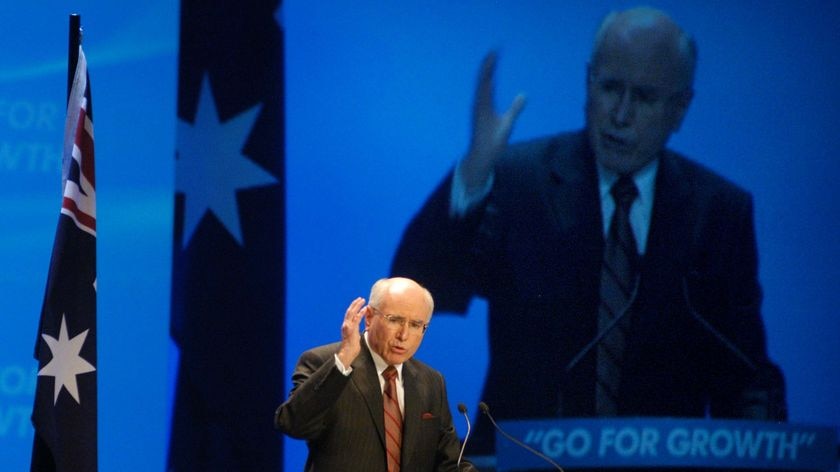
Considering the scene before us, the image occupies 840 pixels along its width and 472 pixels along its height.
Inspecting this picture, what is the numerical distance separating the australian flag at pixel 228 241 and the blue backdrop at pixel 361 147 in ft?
0.24

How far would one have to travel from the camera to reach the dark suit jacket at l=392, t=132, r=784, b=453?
18.8 ft

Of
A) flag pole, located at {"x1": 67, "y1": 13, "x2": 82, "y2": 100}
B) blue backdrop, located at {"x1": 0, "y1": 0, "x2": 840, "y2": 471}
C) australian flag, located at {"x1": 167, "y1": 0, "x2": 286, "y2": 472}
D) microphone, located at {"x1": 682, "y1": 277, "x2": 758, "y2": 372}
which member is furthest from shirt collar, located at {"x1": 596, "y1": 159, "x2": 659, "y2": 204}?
flag pole, located at {"x1": 67, "y1": 13, "x2": 82, "y2": 100}

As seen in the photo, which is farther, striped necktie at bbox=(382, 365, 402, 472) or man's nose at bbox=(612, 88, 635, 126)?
man's nose at bbox=(612, 88, 635, 126)

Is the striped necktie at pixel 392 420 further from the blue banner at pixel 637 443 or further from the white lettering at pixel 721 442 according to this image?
the white lettering at pixel 721 442

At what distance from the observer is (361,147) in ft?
18.7

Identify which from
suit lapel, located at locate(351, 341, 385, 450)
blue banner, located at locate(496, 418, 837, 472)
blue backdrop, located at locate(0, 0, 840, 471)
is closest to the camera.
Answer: suit lapel, located at locate(351, 341, 385, 450)

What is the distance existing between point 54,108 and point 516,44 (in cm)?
223

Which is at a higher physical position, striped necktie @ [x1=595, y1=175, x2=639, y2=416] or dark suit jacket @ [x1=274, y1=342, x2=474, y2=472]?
striped necktie @ [x1=595, y1=175, x2=639, y2=416]

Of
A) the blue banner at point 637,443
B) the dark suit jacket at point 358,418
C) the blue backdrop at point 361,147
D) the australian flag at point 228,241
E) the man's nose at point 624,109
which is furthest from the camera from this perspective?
the man's nose at point 624,109

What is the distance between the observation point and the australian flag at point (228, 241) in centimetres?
549

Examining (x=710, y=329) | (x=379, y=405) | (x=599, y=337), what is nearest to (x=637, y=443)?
(x=599, y=337)

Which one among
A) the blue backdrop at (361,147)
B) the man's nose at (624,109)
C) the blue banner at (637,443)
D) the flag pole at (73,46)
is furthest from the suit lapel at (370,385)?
the man's nose at (624,109)

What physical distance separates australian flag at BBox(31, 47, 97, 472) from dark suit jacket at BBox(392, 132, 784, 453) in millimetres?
2281

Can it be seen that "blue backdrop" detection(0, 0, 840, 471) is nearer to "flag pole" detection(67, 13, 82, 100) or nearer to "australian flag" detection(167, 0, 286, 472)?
"australian flag" detection(167, 0, 286, 472)
